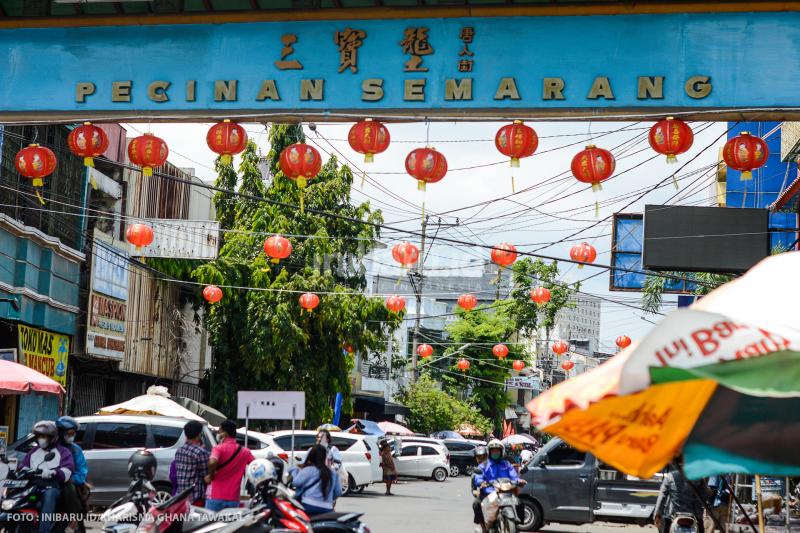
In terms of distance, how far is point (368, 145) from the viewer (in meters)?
12.1

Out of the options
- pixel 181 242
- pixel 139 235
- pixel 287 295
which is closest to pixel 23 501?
pixel 139 235

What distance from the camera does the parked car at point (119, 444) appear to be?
17312 millimetres

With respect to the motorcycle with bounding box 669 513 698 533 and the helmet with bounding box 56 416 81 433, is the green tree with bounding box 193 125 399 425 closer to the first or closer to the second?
the helmet with bounding box 56 416 81 433

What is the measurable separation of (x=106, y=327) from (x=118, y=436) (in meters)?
9.66

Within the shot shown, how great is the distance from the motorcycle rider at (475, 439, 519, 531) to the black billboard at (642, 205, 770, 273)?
7.24 m

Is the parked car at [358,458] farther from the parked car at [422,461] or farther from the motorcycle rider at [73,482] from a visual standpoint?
the motorcycle rider at [73,482]

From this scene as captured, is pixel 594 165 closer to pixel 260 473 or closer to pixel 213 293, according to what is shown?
pixel 260 473

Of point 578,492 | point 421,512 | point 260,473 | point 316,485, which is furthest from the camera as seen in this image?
point 421,512

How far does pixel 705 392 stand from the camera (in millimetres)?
4496

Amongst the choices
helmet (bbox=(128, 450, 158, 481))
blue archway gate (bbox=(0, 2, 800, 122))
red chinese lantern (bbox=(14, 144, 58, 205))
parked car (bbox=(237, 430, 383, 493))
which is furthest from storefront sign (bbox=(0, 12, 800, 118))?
parked car (bbox=(237, 430, 383, 493))

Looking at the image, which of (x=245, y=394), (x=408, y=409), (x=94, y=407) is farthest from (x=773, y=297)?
(x=408, y=409)

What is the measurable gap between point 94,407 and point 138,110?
1773cm

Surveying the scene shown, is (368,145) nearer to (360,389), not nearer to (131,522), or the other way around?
(131,522)

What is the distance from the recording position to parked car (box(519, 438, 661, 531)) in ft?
60.0
